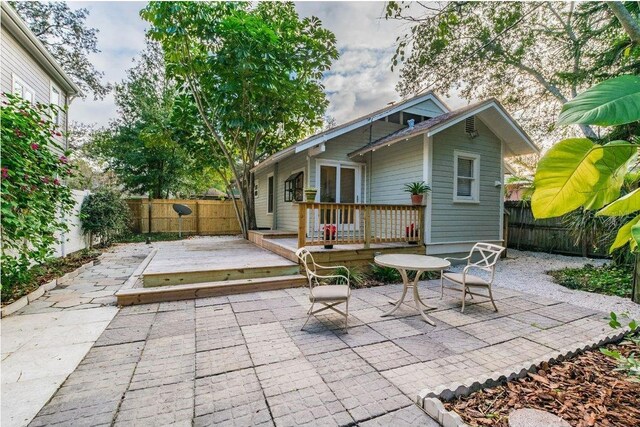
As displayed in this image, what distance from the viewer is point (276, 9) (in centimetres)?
1019

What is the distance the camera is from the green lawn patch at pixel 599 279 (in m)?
5.08

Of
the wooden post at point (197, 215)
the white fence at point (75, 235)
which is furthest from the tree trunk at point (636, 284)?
the wooden post at point (197, 215)

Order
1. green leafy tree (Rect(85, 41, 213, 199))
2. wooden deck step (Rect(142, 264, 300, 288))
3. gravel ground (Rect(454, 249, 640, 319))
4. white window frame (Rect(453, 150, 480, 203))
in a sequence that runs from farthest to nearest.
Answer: green leafy tree (Rect(85, 41, 213, 199))
white window frame (Rect(453, 150, 480, 203))
wooden deck step (Rect(142, 264, 300, 288))
gravel ground (Rect(454, 249, 640, 319))

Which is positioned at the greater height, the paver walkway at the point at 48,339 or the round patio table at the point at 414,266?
the round patio table at the point at 414,266

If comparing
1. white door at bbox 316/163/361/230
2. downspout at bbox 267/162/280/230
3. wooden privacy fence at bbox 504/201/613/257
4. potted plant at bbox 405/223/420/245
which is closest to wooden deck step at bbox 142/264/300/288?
potted plant at bbox 405/223/420/245

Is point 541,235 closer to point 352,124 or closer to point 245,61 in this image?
point 352,124

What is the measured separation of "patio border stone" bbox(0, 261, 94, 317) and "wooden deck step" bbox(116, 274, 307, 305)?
1.17 m

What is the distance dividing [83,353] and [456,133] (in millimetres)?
8173

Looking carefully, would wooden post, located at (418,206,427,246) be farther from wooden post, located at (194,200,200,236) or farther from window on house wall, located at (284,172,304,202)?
wooden post, located at (194,200,200,236)

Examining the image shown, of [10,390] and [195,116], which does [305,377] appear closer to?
[10,390]

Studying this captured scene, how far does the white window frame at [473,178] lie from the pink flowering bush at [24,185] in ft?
26.2

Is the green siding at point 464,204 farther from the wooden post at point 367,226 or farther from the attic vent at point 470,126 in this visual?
Result: the wooden post at point 367,226

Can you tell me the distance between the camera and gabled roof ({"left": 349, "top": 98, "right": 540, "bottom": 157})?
655 cm

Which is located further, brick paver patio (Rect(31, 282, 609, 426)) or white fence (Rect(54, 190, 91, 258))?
white fence (Rect(54, 190, 91, 258))
